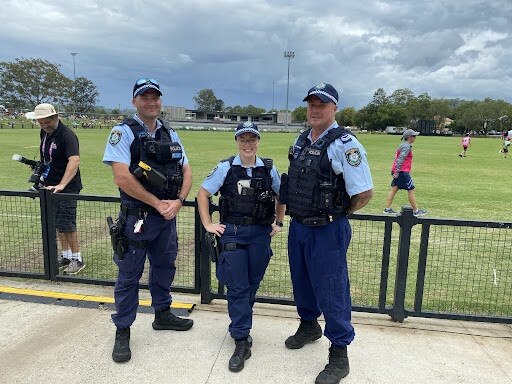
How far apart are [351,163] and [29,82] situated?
105 m

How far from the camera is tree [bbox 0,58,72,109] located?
90312 mm

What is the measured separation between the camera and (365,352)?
3492mm

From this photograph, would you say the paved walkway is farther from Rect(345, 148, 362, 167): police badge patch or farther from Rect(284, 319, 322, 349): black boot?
Rect(345, 148, 362, 167): police badge patch

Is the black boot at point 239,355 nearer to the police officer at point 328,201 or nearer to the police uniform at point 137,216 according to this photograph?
the police officer at point 328,201

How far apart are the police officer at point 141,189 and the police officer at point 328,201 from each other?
947mm

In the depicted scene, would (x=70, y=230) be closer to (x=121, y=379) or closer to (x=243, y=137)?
(x=121, y=379)

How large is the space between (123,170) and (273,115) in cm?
13618

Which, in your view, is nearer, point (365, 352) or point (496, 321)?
point (365, 352)

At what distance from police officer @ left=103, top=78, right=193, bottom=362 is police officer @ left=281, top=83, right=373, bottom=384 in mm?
947

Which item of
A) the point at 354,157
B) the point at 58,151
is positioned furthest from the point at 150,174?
the point at 58,151

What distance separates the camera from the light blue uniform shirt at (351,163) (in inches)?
116

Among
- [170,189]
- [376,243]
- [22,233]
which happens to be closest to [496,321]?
[376,243]

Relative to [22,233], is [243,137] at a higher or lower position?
higher

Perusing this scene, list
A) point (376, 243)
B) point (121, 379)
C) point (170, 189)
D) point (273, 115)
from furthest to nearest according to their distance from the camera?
1. point (273, 115)
2. point (376, 243)
3. point (170, 189)
4. point (121, 379)
